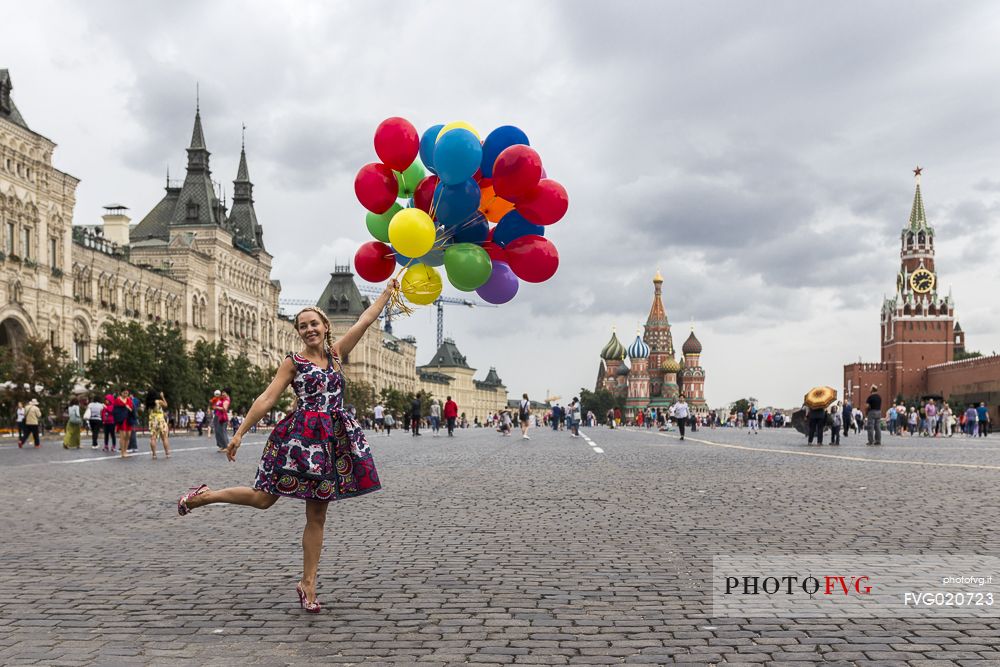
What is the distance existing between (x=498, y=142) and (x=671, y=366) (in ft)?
573

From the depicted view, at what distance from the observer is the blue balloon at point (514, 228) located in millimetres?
8414

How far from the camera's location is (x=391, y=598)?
243 inches

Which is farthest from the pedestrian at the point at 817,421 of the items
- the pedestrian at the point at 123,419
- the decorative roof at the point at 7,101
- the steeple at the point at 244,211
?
the steeple at the point at 244,211

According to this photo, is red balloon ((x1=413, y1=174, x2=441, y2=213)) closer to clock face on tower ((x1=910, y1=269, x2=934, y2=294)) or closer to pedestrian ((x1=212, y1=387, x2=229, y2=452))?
pedestrian ((x1=212, y1=387, x2=229, y2=452))

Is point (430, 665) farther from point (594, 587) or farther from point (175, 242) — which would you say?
point (175, 242)

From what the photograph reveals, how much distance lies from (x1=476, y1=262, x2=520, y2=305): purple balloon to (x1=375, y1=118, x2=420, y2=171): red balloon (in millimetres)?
1157

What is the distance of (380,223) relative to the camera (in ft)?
29.2

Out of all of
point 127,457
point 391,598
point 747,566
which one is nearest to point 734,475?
point 747,566

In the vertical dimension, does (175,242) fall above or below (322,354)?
above

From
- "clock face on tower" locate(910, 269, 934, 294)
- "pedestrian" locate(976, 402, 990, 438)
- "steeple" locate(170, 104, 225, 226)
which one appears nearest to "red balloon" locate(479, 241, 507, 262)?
"pedestrian" locate(976, 402, 990, 438)

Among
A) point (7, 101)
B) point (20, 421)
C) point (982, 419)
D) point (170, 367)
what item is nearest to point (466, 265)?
point (20, 421)

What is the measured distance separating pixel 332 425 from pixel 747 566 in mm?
3028

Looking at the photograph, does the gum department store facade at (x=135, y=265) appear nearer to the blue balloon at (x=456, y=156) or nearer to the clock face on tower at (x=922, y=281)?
the blue balloon at (x=456, y=156)

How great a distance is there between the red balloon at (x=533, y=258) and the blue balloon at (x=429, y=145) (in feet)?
2.94
